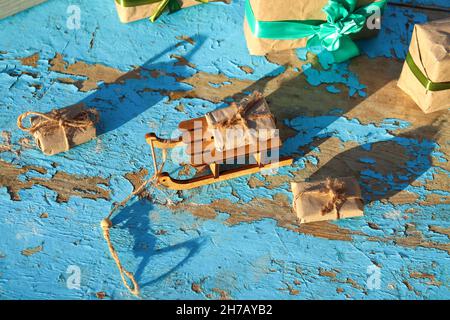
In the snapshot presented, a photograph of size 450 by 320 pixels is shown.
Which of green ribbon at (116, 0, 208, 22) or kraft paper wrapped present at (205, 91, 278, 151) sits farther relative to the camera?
green ribbon at (116, 0, 208, 22)

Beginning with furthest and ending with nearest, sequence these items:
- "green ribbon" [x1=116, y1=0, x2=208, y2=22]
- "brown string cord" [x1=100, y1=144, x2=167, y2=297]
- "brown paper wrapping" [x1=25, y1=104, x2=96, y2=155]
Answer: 1. "green ribbon" [x1=116, y1=0, x2=208, y2=22]
2. "brown paper wrapping" [x1=25, y1=104, x2=96, y2=155]
3. "brown string cord" [x1=100, y1=144, x2=167, y2=297]

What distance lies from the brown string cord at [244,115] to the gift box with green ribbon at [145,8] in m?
0.41

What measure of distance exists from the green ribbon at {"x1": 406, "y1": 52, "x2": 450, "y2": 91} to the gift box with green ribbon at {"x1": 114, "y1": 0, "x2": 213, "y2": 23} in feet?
1.87

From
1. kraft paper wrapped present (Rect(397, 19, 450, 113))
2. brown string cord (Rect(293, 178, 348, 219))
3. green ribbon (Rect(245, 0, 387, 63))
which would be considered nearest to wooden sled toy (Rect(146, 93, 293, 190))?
brown string cord (Rect(293, 178, 348, 219))

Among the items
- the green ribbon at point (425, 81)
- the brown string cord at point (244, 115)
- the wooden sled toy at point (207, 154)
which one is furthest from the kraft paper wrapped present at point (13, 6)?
the green ribbon at point (425, 81)

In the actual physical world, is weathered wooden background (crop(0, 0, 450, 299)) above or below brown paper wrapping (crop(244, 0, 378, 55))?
below

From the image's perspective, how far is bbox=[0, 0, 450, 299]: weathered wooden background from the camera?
1.40 meters

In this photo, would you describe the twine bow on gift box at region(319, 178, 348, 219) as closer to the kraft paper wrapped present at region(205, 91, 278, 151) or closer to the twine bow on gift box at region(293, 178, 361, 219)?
the twine bow on gift box at region(293, 178, 361, 219)

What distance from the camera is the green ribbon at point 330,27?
1.56 meters

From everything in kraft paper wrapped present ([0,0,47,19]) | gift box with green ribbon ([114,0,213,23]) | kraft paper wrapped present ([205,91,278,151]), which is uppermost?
kraft paper wrapped present ([0,0,47,19])

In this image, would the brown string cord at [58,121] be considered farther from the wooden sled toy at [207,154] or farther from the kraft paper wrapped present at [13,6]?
the kraft paper wrapped present at [13,6]

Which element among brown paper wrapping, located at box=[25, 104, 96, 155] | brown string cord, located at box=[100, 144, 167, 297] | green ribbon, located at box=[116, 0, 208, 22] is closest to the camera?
brown string cord, located at box=[100, 144, 167, 297]

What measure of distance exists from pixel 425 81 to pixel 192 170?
1.95ft

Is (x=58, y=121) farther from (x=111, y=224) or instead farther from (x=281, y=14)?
(x=281, y=14)
